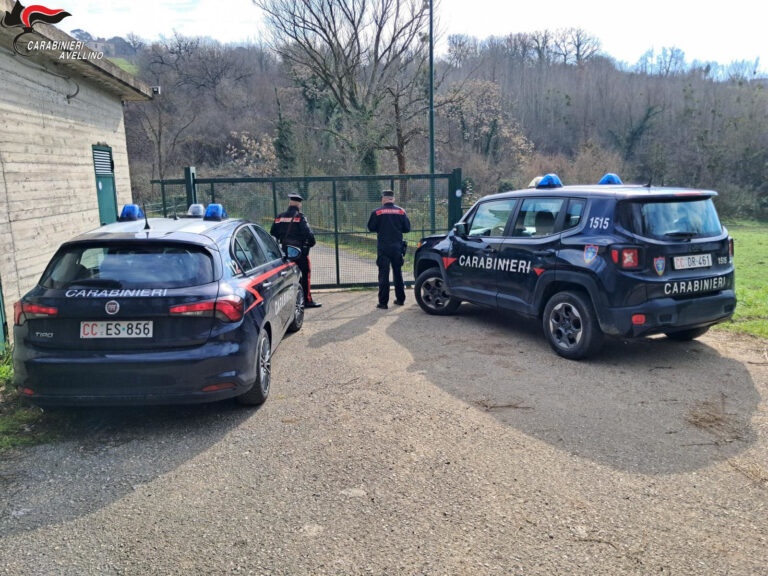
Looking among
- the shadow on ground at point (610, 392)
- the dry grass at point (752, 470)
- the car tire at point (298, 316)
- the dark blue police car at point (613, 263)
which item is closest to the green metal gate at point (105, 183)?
the car tire at point (298, 316)

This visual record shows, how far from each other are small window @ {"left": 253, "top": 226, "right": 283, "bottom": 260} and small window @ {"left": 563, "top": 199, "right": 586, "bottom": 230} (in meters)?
3.13

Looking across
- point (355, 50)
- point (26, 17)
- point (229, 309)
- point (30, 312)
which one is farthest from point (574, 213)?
point (355, 50)

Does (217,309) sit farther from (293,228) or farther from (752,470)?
(293,228)

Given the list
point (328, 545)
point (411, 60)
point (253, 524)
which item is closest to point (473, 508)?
point (328, 545)

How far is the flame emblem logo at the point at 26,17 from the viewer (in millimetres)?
5613

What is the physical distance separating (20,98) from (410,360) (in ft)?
17.9

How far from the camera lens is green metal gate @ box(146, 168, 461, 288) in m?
10.3

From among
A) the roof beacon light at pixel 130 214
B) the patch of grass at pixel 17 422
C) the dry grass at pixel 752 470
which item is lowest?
the dry grass at pixel 752 470

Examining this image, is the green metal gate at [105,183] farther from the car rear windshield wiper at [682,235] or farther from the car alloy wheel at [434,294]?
the car rear windshield wiper at [682,235]

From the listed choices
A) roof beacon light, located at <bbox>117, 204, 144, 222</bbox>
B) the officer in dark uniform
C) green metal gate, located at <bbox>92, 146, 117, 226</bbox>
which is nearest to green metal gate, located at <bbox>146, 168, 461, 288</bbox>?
green metal gate, located at <bbox>92, 146, 117, 226</bbox>

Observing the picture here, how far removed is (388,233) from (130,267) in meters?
4.84

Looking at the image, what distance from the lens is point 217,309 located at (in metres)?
4.18

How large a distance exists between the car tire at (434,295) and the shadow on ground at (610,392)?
86 centimetres

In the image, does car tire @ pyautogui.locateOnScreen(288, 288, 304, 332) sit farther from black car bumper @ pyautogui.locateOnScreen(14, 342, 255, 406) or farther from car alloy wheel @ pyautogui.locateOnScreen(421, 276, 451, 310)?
black car bumper @ pyautogui.locateOnScreen(14, 342, 255, 406)
